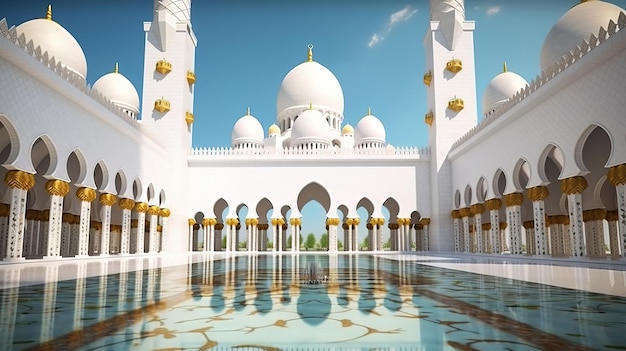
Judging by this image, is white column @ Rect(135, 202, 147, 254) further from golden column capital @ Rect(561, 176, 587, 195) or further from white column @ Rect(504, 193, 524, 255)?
golden column capital @ Rect(561, 176, 587, 195)

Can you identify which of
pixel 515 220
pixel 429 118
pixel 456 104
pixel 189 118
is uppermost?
pixel 456 104

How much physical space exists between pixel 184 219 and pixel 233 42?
7.39 metres

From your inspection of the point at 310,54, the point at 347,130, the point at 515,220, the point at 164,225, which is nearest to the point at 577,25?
the point at 515,220

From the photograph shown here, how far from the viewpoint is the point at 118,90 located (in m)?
20.7

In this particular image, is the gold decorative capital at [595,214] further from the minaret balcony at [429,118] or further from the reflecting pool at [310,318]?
the reflecting pool at [310,318]

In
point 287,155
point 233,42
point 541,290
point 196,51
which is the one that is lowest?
point 541,290

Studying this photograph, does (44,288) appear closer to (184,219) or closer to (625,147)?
(625,147)

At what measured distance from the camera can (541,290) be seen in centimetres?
384

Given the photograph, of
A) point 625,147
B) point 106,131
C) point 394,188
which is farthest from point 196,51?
point 625,147

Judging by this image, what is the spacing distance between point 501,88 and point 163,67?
14463mm

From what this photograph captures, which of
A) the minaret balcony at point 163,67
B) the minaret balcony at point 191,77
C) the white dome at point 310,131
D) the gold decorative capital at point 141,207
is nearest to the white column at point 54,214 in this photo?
the gold decorative capital at point 141,207

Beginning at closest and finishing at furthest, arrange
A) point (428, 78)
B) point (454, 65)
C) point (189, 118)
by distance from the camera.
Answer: point (454, 65) < point (428, 78) < point (189, 118)

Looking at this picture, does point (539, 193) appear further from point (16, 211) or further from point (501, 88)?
point (16, 211)

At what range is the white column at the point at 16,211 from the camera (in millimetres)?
8922
